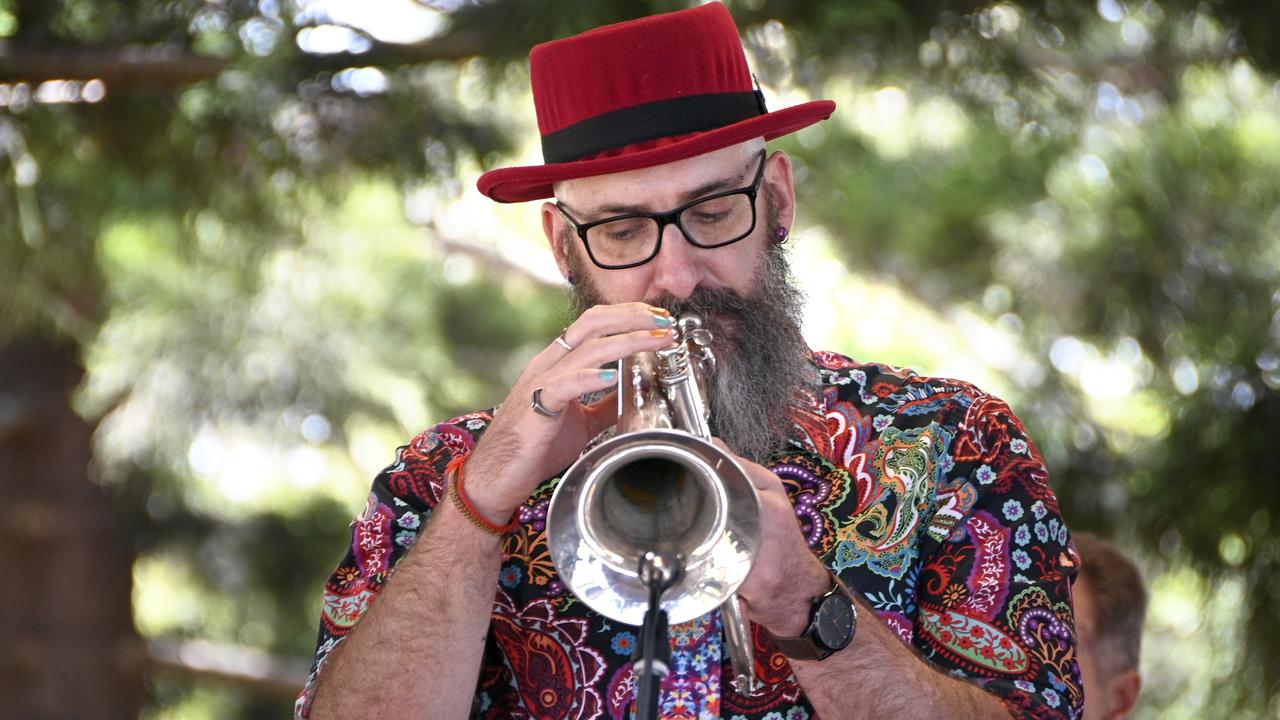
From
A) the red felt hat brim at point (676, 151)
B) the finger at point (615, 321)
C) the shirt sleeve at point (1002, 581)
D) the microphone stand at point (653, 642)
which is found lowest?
the shirt sleeve at point (1002, 581)

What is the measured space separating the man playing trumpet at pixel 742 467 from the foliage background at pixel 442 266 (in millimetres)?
805

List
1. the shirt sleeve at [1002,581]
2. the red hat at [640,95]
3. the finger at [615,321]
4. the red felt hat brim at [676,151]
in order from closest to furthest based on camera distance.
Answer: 1. the finger at [615,321]
2. the shirt sleeve at [1002,581]
3. the red felt hat brim at [676,151]
4. the red hat at [640,95]

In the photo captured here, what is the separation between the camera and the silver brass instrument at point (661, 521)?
6.37ft

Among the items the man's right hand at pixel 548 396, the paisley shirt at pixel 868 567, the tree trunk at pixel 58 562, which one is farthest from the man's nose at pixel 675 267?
the tree trunk at pixel 58 562

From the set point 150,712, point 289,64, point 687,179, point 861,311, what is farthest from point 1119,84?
point 150,712

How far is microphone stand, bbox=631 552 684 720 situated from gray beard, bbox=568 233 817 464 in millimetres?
497

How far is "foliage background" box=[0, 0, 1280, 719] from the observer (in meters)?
4.10

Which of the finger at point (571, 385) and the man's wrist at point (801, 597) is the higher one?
the finger at point (571, 385)

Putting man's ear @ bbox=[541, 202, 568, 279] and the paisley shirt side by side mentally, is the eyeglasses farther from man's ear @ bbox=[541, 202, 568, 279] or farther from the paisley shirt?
the paisley shirt

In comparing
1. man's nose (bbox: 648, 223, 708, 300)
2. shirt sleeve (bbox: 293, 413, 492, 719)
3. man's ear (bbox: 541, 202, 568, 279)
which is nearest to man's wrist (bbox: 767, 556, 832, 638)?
man's nose (bbox: 648, 223, 708, 300)

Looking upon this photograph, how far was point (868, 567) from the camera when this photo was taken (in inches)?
89.7

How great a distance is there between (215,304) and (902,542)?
4.90m

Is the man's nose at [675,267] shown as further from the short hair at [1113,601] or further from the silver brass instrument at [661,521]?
the short hair at [1113,601]

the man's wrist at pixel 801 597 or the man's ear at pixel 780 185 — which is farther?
the man's ear at pixel 780 185
